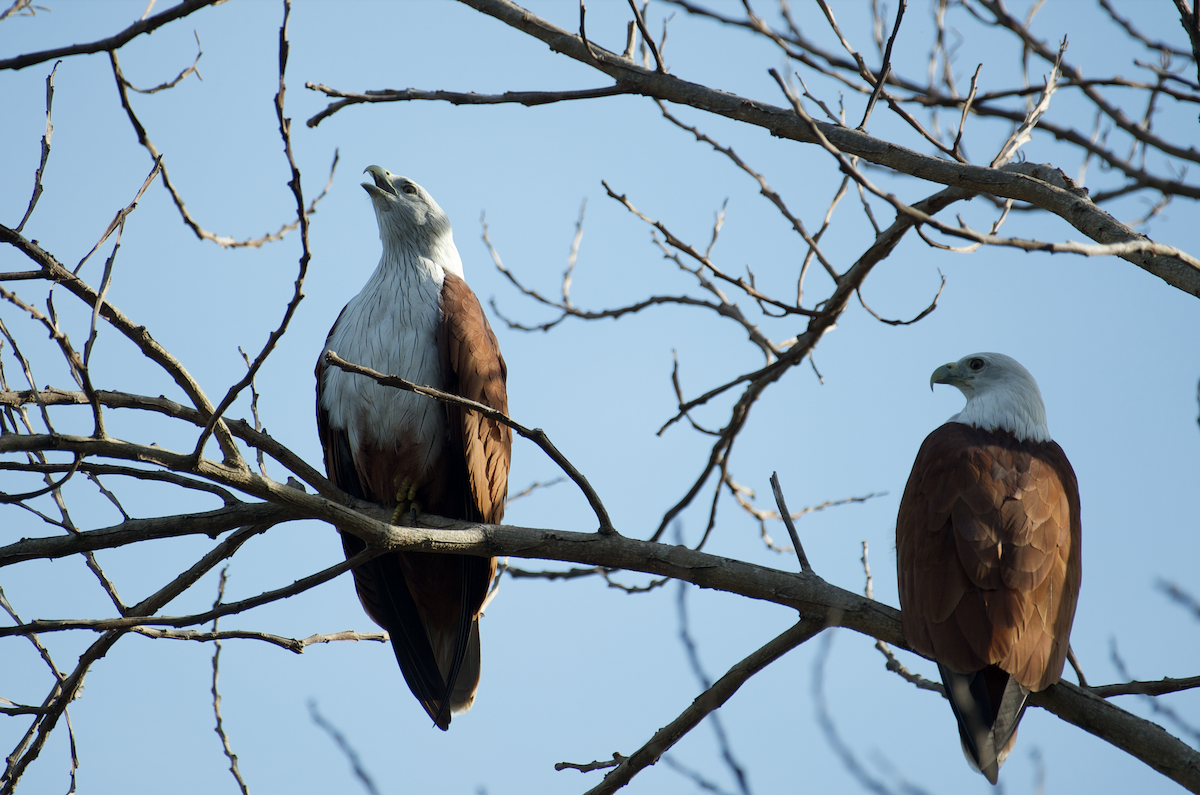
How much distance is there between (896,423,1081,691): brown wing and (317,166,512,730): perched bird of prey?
1774 mm

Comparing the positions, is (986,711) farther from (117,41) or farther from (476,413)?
(117,41)

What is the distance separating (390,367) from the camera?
400 centimetres

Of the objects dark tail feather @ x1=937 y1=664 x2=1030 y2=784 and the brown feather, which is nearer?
dark tail feather @ x1=937 y1=664 x2=1030 y2=784

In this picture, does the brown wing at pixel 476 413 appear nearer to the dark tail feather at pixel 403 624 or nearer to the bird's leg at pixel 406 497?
the bird's leg at pixel 406 497

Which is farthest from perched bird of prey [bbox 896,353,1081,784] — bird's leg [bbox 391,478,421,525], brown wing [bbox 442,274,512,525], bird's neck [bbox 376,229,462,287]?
bird's neck [bbox 376,229,462,287]

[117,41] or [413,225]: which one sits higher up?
[413,225]

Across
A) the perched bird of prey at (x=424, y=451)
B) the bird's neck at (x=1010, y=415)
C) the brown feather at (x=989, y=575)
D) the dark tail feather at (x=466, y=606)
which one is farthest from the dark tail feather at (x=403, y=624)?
the bird's neck at (x=1010, y=415)

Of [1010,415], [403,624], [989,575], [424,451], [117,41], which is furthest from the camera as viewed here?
[1010,415]

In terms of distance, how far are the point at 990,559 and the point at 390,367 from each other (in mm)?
2563

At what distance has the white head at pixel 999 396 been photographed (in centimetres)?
426

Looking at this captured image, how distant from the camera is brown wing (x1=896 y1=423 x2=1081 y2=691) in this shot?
10.6 ft

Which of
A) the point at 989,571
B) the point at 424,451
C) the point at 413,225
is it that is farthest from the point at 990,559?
the point at 413,225

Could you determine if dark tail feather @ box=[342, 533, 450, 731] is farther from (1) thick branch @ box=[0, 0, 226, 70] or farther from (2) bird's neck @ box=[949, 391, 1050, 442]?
(2) bird's neck @ box=[949, 391, 1050, 442]

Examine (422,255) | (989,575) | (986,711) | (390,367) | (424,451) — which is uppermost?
(422,255)
